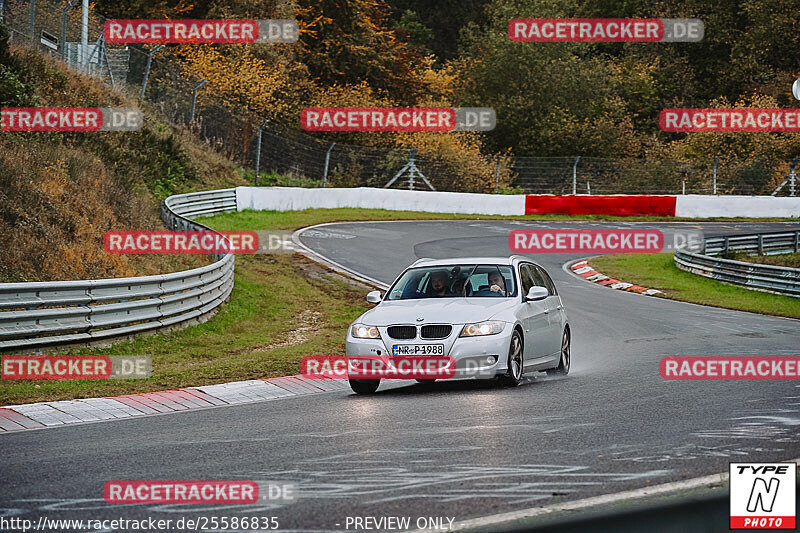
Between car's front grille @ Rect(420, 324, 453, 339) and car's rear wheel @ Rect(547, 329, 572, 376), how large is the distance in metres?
2.48

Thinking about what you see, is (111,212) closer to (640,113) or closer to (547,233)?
(547,233)

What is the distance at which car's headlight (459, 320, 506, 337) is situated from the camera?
1110 centimetres

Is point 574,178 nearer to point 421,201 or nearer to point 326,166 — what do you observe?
point 421,201

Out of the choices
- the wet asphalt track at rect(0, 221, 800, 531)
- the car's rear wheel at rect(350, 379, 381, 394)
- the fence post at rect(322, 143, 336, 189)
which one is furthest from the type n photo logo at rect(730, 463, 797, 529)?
the fence post at rect(322, 143, 336, 189)

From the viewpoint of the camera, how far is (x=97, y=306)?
48.1 feet

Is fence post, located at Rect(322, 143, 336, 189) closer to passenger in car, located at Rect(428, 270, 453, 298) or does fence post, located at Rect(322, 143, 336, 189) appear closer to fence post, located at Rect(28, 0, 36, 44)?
fence post, located at Rect(28, 0, 36, 44)

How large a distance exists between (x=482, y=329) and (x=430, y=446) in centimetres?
381

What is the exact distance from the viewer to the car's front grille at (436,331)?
1109 centimetres

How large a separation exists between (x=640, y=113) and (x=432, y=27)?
70.8 feet

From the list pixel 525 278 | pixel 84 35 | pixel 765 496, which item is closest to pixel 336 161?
pixel 84 35

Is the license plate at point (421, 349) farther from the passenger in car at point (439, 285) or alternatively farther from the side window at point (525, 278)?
the side window at point (525, 278)

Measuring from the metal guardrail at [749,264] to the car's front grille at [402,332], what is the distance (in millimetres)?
18344

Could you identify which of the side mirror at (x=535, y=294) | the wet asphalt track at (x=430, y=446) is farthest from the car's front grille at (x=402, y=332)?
the side mirror at (x=535, y=294)

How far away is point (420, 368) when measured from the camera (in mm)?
11023
